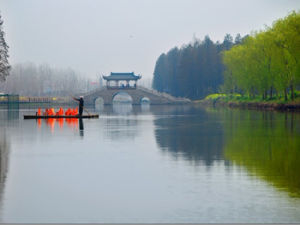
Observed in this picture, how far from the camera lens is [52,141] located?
22.0 meters

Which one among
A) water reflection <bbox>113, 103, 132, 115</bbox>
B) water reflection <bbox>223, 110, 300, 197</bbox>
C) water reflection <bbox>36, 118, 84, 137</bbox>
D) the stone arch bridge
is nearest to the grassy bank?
the stone arch bridge

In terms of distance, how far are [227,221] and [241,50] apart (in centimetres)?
6898

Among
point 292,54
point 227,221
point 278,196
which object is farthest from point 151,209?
point 292,54

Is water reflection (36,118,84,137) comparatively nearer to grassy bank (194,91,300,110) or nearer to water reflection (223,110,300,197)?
water reflection (223,110,300,197)

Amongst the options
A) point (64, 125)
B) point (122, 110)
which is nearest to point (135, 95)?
point (122, 110)

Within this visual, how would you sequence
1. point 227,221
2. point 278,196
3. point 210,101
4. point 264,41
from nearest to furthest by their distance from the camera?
point 227,221
point 278,196
point 264,41
point 210,101

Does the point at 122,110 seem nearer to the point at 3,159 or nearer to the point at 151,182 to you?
the point at 3,159

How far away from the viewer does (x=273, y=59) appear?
5906 cm

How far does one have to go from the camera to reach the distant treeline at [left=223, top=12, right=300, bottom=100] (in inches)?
2098

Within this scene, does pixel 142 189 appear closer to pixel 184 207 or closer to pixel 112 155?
pixel 184 207

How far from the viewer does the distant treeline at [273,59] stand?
53.3m

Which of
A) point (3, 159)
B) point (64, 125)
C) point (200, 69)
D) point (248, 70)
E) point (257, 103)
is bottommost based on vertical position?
point (3, 159)

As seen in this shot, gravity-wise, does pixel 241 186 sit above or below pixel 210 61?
below

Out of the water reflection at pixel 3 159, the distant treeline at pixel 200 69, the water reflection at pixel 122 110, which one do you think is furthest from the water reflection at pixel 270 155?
the distant treeline at pixel 200 69
